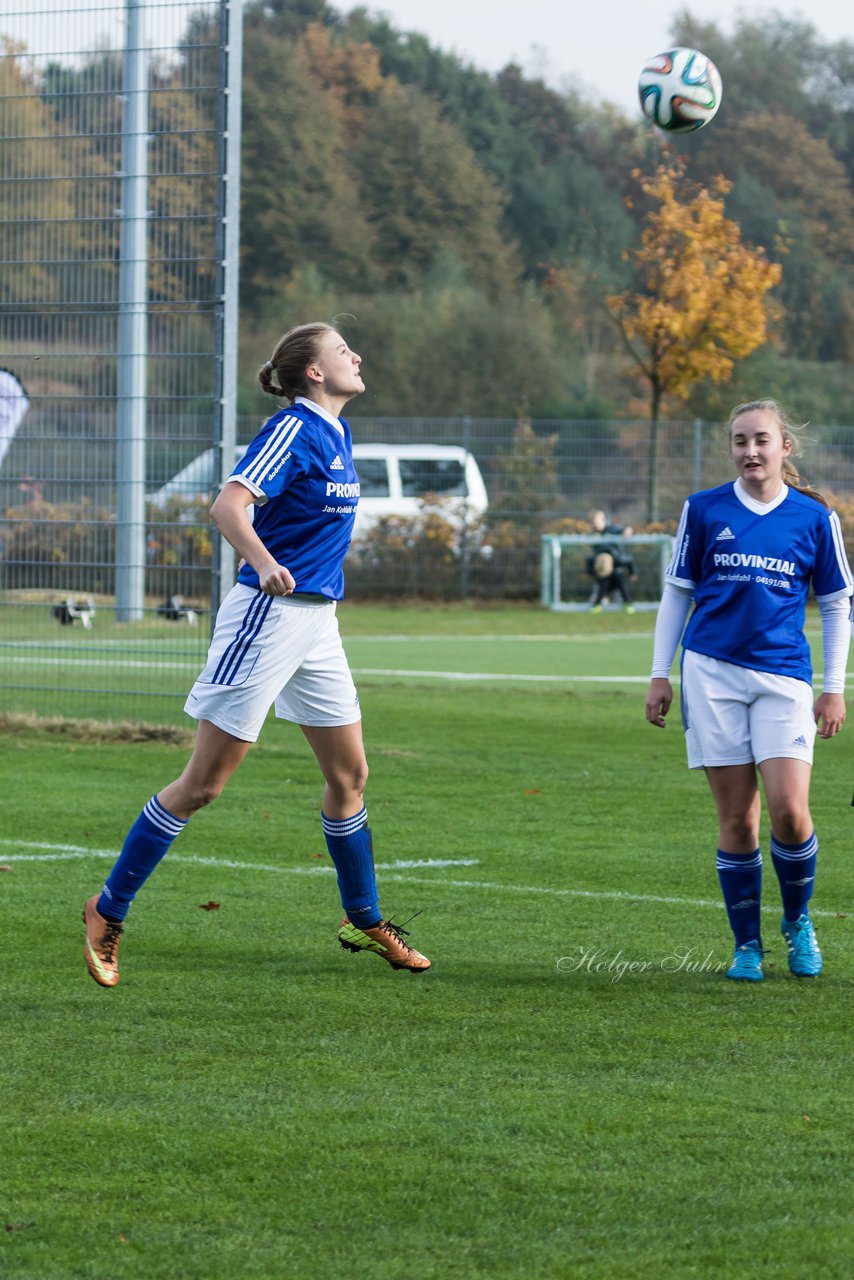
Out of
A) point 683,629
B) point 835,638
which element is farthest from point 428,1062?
point 835,638

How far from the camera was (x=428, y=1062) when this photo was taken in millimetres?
4879

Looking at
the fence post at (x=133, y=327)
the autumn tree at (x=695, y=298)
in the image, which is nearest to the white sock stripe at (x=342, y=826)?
the fence post at (x=133, y=327)

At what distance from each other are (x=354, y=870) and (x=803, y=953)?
146 cm

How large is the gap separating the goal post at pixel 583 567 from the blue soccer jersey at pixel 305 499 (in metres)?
23.6

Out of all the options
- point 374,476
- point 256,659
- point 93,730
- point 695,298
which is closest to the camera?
point 256,659

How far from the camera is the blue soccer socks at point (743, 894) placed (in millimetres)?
5922

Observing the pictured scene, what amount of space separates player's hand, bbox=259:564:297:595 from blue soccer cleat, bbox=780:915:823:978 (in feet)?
6.62

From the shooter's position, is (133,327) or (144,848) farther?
(133,327)

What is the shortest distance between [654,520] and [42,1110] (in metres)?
26.8

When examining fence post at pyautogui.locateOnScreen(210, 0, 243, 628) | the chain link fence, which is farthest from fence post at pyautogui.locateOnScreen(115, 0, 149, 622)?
fence post at pyautogui.locateOnScreen(210, 0, 243, 628)

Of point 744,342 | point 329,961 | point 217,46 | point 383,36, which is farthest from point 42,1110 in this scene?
point 383,36

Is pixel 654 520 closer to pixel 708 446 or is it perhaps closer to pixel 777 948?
pixel 708 446

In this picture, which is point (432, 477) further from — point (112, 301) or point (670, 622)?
point (670, 622)

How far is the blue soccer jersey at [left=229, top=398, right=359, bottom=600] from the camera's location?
5.67 metres
